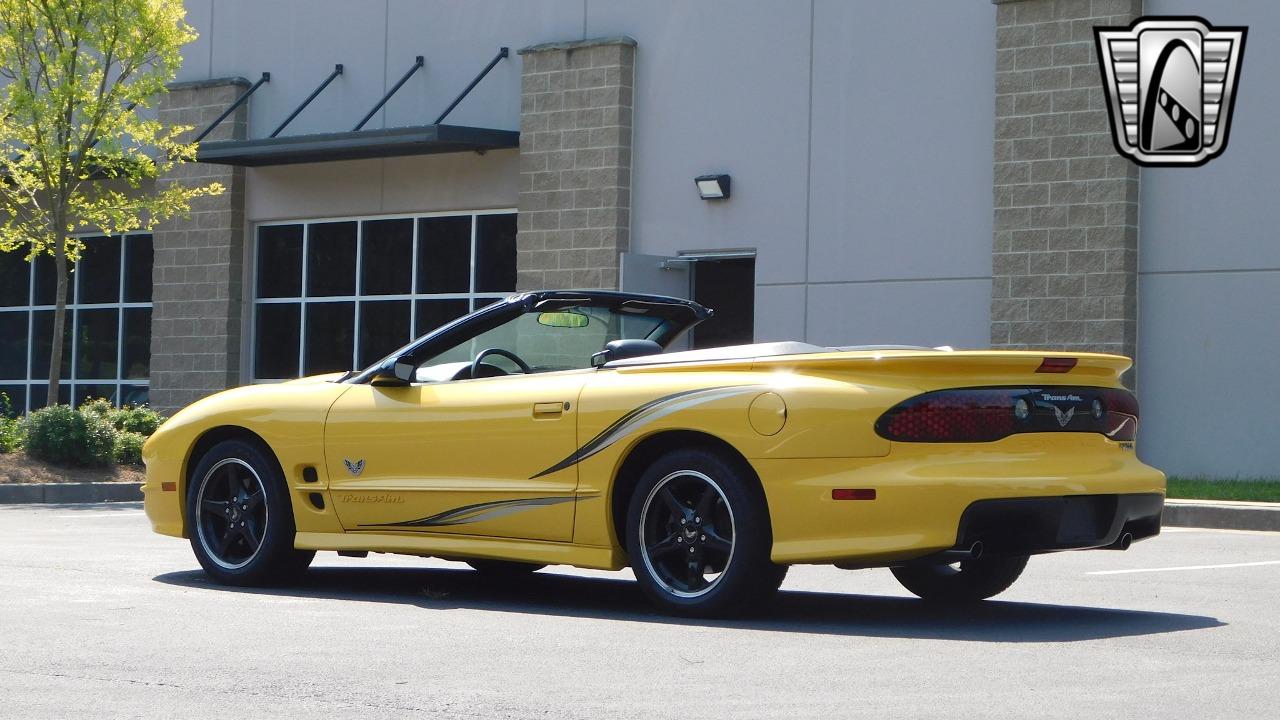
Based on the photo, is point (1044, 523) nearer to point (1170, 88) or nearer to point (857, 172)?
point (1170, 88)

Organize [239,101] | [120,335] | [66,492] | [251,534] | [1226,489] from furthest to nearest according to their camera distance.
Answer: [120,335] → [239,101] → [66,492] → [1226,489] → [251,534]

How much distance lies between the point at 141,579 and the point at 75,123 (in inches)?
772

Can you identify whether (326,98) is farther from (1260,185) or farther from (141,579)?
(141,579)

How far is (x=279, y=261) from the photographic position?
26.1 metres

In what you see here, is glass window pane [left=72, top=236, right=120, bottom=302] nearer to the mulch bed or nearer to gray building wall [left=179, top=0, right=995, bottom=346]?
gray building wall [left=179, top=0, right=995, bottom=346]

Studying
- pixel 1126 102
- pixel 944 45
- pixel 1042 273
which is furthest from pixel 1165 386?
pixel 944 45

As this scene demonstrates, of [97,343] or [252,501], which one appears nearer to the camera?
[252,501]

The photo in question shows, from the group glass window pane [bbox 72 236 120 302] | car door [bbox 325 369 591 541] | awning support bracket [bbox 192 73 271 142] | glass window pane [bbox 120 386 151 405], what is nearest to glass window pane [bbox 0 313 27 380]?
glass window pane [bbox 72 236 120 302]

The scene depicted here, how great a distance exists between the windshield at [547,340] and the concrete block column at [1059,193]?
10.9 meters

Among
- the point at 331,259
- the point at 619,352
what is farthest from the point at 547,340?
the point at 331,259

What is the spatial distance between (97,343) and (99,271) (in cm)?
113

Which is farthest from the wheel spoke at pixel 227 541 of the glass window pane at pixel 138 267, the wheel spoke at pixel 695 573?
the glass window pane at pixel 138 267

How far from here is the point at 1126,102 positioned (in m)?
18.8

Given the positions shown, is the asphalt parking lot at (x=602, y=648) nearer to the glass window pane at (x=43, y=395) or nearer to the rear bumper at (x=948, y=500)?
the rear bumper at (x=948, y=500)
